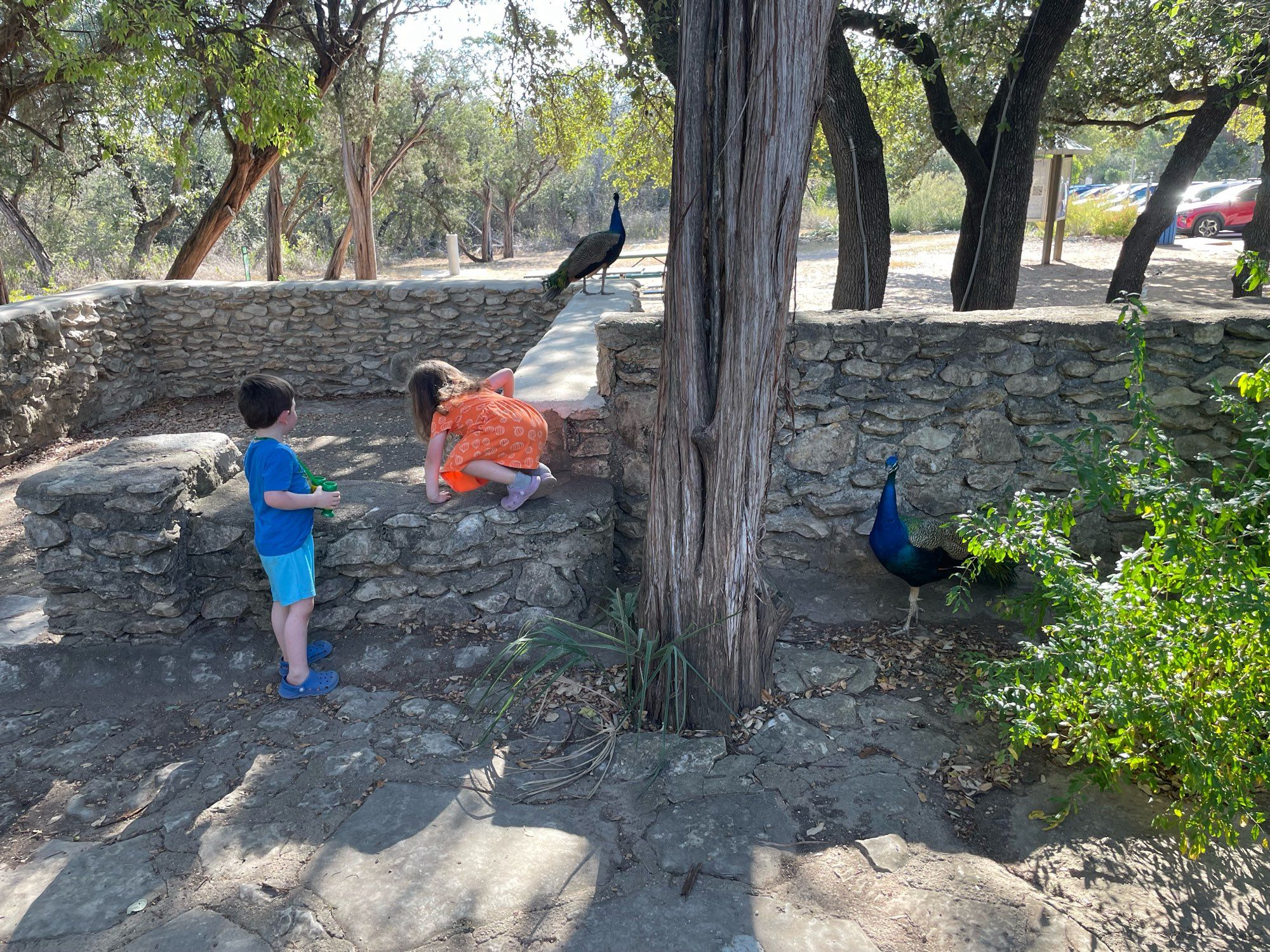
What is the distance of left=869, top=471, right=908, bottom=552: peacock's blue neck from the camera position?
3.67 meters

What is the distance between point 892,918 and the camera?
2174 mm

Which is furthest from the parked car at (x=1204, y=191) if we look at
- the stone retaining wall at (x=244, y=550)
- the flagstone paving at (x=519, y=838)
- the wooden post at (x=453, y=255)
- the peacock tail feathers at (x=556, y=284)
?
the flagstone paving at (x=519, y=838)

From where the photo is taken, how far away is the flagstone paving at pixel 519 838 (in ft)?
7.02

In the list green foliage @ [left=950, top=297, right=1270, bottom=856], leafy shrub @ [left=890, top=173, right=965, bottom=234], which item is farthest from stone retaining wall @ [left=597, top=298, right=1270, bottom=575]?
leafy shrub @ [left=890, top=173, right=965, bottom=234]

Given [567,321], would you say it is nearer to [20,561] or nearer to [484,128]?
[20,561]

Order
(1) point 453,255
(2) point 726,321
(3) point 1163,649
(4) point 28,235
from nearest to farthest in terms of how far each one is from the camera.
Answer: (3) point 1163,649
(2) point 726,321
(4) point 28,235
(1) point 453,255

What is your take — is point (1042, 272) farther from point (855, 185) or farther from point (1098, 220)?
point (855, 185)

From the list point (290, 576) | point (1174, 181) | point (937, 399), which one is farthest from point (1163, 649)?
point (1174, 181)

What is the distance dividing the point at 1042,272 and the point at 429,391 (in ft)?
43.9

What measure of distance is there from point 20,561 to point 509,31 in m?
6.45

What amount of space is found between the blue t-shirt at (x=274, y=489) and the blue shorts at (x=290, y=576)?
1.1 inches

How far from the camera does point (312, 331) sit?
26.6 feet

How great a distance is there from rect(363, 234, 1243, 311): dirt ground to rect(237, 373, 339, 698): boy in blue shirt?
7078mm

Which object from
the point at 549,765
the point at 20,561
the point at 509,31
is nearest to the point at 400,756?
the point at 549,765
